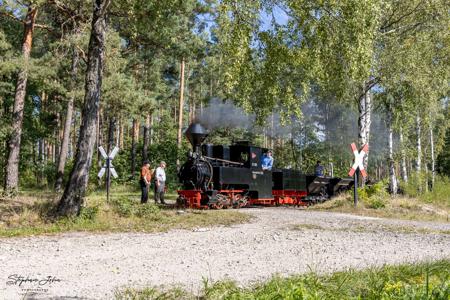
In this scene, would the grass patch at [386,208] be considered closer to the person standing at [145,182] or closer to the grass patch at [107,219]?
the grass patch at [107,219]

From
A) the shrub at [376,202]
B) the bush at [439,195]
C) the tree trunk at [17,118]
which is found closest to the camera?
the shrub at [376,202]

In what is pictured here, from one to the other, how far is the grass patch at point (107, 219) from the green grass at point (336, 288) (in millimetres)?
5575

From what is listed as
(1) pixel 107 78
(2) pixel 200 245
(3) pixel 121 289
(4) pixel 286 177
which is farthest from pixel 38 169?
(3) pixel 121 289

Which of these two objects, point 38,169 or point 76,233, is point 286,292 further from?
point 38,169

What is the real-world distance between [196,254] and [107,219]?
4536mm

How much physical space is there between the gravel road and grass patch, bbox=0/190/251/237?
659mm

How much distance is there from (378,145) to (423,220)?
29.4 metres

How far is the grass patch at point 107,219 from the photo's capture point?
10.3 m

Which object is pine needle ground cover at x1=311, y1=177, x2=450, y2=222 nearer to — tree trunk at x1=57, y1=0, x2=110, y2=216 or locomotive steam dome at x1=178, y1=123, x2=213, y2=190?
locomotive steam dome at x1=178, y1=123, x2=213, y2=190

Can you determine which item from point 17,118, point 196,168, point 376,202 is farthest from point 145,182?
point 376,202

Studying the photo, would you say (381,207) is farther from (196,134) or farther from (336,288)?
(336,288)

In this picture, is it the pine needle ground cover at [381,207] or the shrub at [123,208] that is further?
the pine needle ground cover at [381,207]

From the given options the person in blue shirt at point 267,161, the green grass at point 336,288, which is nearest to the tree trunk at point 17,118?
the person in blue shirt at point 267,161

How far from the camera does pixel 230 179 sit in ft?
55.4
